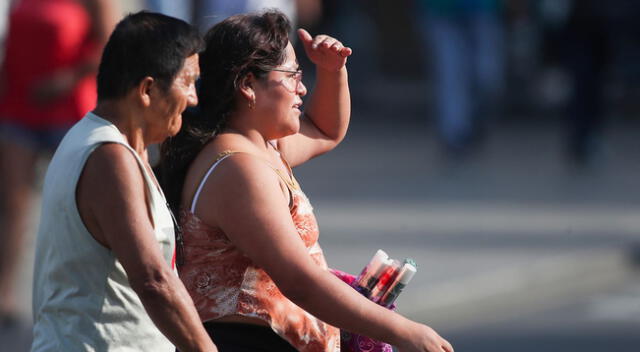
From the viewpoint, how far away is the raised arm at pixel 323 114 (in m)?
3.77

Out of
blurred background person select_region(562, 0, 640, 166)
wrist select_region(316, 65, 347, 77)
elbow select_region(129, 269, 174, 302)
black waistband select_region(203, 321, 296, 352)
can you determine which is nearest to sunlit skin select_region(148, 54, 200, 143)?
elbow select_region(129, 269, 174, 302)

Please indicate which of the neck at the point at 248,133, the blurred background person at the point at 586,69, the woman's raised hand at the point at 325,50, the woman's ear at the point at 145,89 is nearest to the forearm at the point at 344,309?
the neck at the point at 248,133

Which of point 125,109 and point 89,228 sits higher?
point 125,109

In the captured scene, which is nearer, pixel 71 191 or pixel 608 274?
pixel 71 191

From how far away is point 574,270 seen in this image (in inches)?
343

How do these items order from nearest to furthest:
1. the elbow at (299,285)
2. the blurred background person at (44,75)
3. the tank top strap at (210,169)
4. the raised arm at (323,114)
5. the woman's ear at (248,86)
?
the elbow at (299,285) → the tank top strap at (210,169) → the woman's ear at (248,86) → the raised arm at (323,114) → the blurred background person at (44,75)

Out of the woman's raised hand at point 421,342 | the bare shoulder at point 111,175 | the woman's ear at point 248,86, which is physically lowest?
the bare shoulder at point 111,175

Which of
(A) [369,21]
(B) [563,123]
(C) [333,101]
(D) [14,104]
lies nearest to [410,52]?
(A) [369,21]

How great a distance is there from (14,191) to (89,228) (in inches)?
141

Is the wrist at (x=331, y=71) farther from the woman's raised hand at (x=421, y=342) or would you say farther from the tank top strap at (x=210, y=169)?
the woman's raised hand at (x=421, y=342)

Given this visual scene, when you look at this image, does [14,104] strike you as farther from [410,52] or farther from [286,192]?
[410,52]

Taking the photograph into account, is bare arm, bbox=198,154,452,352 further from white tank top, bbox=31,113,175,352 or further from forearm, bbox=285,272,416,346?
white tank top, bbox=31,113,175,352

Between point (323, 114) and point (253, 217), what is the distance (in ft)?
2.70

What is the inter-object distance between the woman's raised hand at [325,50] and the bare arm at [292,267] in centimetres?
52
